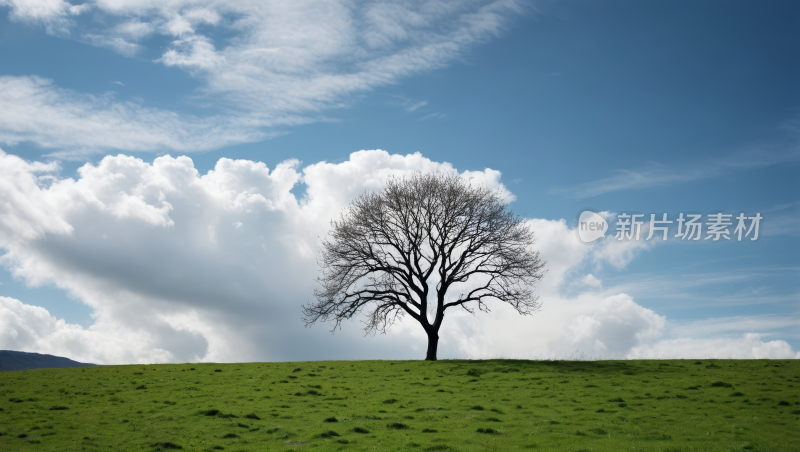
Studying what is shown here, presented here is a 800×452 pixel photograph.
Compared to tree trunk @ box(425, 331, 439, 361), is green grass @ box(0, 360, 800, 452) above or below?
below

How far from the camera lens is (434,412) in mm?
20141

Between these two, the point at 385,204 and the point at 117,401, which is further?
the point at 385,204

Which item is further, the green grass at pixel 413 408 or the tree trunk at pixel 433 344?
the tree trunk at pixel 433 344

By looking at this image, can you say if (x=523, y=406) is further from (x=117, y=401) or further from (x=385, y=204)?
(x=385, y=204)

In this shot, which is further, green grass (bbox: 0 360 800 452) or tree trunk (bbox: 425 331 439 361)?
tree trunk (bbox: 425 331 439 361)

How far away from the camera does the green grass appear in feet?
52.5

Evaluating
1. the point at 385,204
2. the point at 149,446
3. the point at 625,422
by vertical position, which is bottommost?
the point at 149,446

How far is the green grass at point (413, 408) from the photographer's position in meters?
16.0

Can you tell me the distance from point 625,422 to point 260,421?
13.7 metres

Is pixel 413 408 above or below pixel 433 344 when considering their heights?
below

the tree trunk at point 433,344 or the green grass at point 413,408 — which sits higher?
the tree trunk at point 433,344

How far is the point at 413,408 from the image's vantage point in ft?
68.4

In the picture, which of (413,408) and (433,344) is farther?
(433,344)

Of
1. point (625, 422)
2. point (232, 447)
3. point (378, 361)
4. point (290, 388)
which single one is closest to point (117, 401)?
point (290, 388)
